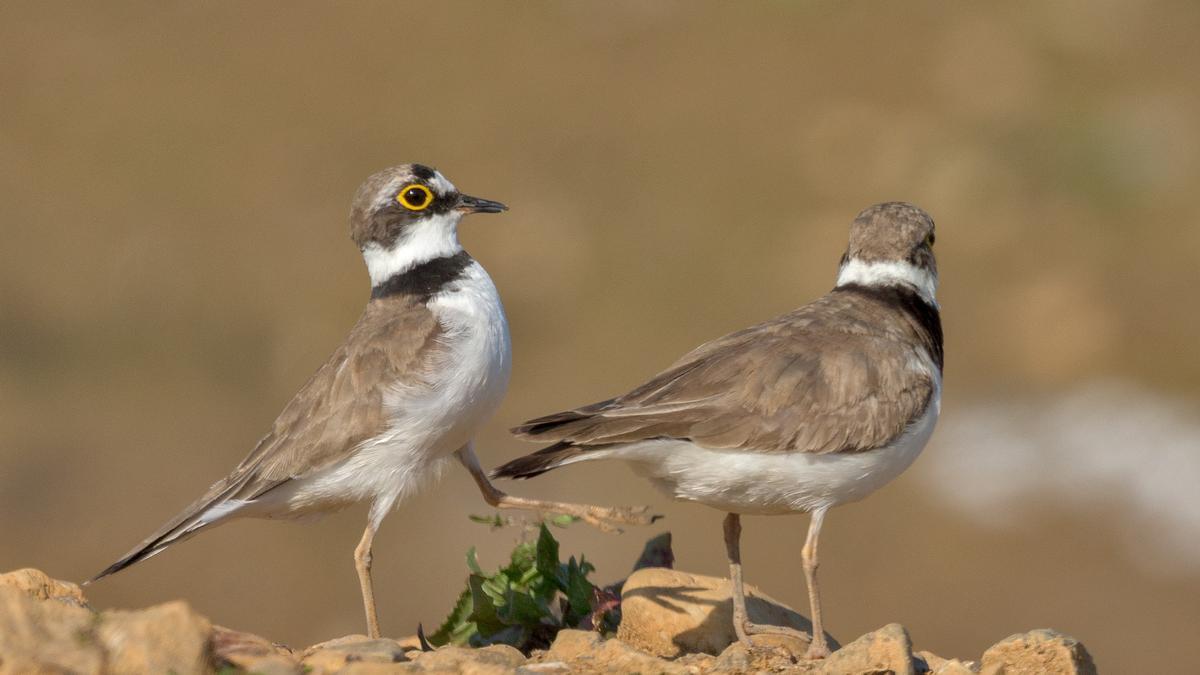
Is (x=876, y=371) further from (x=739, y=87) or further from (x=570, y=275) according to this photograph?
(x=739, y=87)

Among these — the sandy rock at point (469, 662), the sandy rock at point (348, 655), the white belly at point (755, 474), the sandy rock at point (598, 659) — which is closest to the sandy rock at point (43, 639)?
the sandy rock at point (348, 655)

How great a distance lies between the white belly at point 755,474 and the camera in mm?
8570

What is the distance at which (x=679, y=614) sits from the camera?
8.95m

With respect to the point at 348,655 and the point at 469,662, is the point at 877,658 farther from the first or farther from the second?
the point at 348,655

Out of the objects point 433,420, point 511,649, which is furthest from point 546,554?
point 511,649

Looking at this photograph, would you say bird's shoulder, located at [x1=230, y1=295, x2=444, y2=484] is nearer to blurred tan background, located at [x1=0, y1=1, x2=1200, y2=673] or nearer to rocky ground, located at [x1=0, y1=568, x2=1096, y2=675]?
rocky ground, located at [x1=0, y1=568, x2=1096, y2=675]

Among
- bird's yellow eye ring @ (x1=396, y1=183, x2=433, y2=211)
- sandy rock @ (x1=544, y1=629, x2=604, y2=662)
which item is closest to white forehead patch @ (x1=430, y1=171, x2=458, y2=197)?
bird's yellow eye ring @ (x1=396, y1=183, x2=433, y2=211)

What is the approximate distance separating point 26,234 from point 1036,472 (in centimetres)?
1403

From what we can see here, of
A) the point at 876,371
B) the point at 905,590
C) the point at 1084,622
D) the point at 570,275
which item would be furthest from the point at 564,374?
the point at 876,371

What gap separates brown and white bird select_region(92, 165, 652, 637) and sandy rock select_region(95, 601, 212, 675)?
2584mm

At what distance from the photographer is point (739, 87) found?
25.4m

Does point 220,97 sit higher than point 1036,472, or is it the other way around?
point 220,97

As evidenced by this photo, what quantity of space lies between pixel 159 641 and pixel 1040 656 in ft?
14.0

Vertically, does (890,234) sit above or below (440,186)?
above
